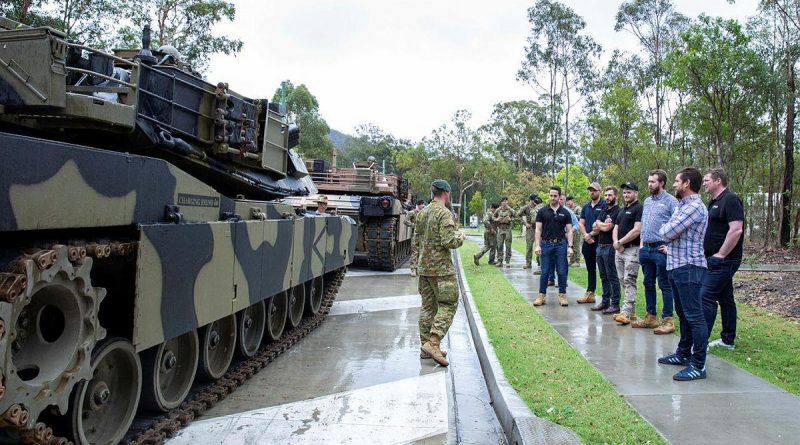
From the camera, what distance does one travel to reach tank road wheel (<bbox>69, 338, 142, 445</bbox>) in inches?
142

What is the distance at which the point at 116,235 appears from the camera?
3.87 metres

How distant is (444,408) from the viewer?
5047 mm

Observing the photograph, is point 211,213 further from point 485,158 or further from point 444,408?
point 485,158

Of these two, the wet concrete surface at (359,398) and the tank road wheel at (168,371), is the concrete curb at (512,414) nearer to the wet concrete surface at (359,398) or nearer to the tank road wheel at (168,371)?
the wet concrete surface at (359,398)

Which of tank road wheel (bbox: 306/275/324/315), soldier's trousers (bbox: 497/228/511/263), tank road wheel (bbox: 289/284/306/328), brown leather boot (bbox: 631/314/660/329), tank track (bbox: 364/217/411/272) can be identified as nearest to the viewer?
brown leather boot (bbox: 631/314/660/329)

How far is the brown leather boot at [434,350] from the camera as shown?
6316 millimetres

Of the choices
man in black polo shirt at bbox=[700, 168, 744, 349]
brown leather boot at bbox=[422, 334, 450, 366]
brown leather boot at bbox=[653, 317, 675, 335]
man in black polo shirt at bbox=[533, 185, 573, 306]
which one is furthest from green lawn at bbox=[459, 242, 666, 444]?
man in black polo shirt at bbox=[700, 168, 744, 349]

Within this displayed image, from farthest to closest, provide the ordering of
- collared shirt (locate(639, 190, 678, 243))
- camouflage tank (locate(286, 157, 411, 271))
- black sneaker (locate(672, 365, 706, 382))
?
camouflage tank (locate(286, 157, 411, 271)), collared shirt (locate(639, 190, 678, 243)), black sneaker (locate(672, 365, 706, 382))

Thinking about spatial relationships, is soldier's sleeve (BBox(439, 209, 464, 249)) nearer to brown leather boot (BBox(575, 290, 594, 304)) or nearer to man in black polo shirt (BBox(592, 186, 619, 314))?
man in black polo shirt (BBox(592, 186, 619, 314))

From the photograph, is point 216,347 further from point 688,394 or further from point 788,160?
point 788,160

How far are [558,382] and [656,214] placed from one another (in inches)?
101

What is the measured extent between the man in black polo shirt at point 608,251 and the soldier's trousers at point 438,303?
295 cm

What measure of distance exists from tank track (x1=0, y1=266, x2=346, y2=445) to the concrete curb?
2123 millimetres

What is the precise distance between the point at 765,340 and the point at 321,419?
485 centimetres
